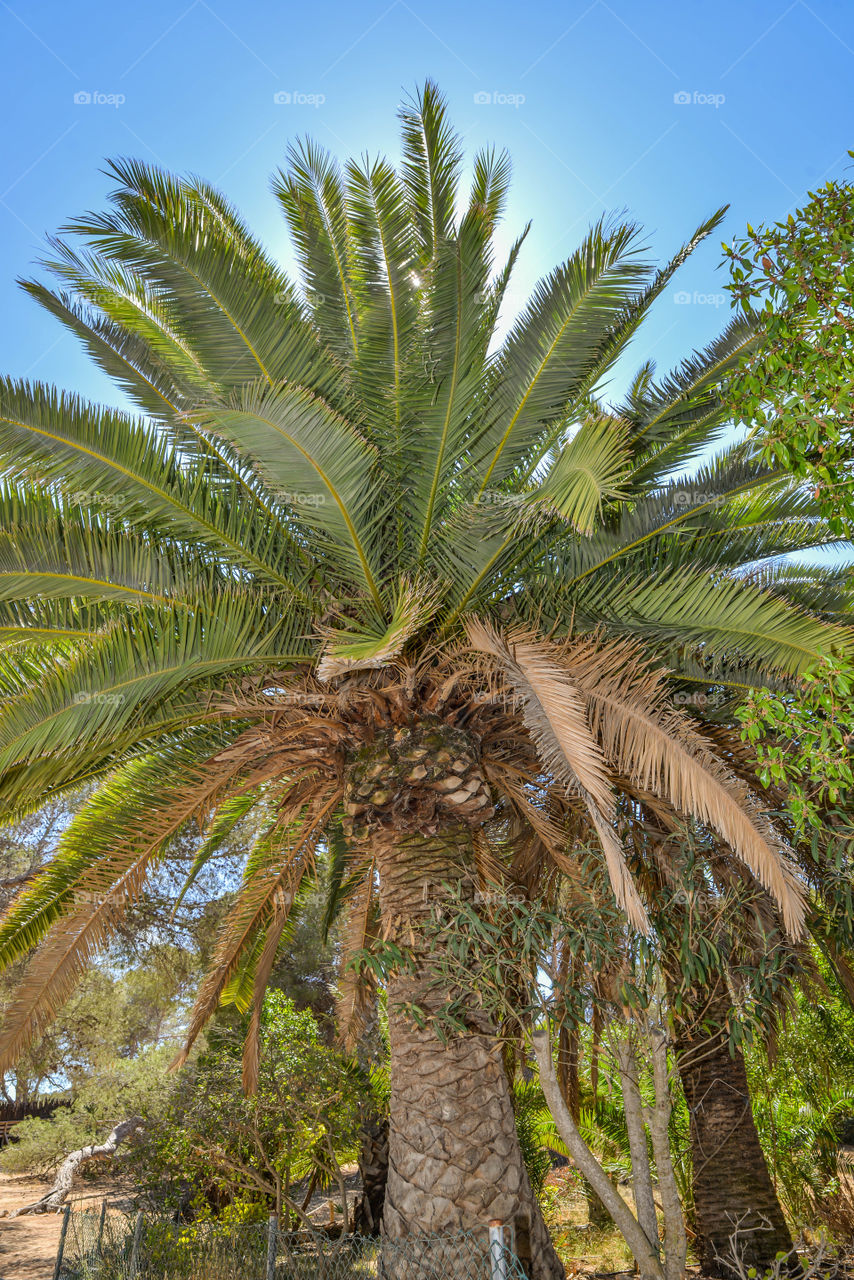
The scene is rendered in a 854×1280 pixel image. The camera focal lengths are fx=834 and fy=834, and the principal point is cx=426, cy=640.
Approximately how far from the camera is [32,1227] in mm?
11398

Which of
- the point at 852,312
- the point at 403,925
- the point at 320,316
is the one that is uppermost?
the point at 320,316

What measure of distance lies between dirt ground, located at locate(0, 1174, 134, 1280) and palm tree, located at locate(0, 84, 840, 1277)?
4.51 metres

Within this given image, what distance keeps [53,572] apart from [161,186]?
2.45m

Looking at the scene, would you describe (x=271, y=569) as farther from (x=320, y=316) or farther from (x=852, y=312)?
(x=852, y=312)

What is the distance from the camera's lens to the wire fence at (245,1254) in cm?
498

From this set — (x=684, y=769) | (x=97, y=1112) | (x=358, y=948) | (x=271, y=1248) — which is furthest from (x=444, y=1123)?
(x=97, y=1112)

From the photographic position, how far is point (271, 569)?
590 cm

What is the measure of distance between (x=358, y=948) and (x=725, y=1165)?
3706mm

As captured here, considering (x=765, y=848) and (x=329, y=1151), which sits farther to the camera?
(x=329, y=1151)

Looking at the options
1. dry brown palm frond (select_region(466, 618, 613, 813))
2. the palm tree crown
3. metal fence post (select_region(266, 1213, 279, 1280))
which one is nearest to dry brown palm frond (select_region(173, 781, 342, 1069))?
the palm tree crown

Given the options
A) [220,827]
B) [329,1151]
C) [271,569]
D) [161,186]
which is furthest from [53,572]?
[329,1151]
